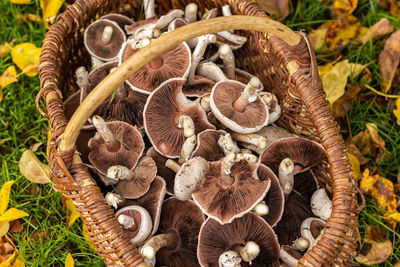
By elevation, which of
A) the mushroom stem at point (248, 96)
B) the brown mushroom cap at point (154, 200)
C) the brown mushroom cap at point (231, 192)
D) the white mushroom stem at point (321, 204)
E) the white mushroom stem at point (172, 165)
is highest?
the mushroom stem at point (248, 96)

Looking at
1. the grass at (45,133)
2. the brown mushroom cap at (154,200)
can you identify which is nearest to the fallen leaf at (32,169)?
the grass at (45,133)

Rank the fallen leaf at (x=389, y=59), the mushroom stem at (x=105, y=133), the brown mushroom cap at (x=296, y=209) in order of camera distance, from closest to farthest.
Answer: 1. the mushroom stem at (x=105, y=133)
2. the brown mushroom cap at (x=296, y=209)
3. the fallen leaf at (x=389, y=59)

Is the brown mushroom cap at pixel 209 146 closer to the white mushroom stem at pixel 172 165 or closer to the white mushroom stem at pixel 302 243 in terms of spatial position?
the white mushroom stem at pixel 172 165

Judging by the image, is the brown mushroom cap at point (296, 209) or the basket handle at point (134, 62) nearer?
the basket handle at point (134, 62)

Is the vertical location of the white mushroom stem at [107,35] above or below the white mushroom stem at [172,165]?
above

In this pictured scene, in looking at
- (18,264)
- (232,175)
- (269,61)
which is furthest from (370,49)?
(18,264)

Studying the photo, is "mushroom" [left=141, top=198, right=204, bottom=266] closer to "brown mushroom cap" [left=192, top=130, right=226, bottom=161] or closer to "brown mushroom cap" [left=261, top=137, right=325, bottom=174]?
"brown mushroom cap" [left=192, top=130, right=226, bottom=161]

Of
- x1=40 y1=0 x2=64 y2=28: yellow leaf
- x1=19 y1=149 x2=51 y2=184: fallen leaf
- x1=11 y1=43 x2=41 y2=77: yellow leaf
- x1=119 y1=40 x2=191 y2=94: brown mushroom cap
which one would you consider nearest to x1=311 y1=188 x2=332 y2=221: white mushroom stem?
x1=119 y1=40 x2=191 y2=94: brown mushroom cap

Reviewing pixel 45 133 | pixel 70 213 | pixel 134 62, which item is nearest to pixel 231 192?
pixel 134 62

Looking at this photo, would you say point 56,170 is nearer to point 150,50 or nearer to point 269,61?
point 150,50
